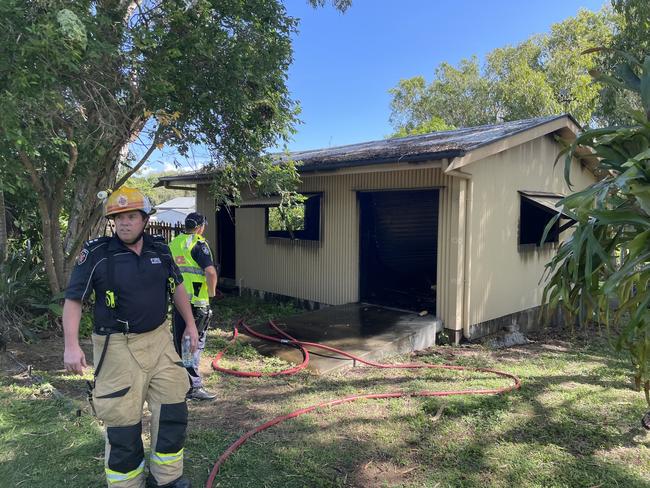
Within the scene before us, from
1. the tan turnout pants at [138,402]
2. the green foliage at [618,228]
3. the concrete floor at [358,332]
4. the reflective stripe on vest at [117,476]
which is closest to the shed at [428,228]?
the concrete floor at [358,332]

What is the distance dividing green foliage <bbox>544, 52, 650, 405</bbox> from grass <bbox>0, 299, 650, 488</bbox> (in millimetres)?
928

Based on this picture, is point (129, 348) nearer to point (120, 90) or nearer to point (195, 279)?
point (195, 279)

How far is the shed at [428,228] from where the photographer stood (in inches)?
285

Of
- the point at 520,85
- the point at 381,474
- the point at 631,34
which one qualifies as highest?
the point at 520,85

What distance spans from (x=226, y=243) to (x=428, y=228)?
5.26 metres

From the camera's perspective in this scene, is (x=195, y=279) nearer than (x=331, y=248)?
Yes

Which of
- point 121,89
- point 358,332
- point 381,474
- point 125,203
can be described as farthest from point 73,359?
point 358,332

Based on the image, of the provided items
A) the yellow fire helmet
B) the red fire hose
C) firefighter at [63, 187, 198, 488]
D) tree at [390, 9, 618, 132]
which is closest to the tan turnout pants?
firefighter at [63, 187, 198, 488]

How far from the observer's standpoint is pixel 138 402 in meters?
2.78

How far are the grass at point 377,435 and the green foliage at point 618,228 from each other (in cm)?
93

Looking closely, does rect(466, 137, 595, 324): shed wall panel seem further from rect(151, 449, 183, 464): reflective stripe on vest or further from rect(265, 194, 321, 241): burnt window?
rect(151, 449, 183, 464): reflective stripe on vest

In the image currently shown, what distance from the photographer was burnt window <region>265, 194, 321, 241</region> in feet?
30.3

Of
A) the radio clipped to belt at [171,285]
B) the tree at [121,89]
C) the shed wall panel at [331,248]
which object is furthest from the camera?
the shed wall panel at [331,248]

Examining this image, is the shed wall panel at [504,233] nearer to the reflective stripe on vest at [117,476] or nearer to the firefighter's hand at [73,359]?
the reflective stripe on vest at [117,476]
